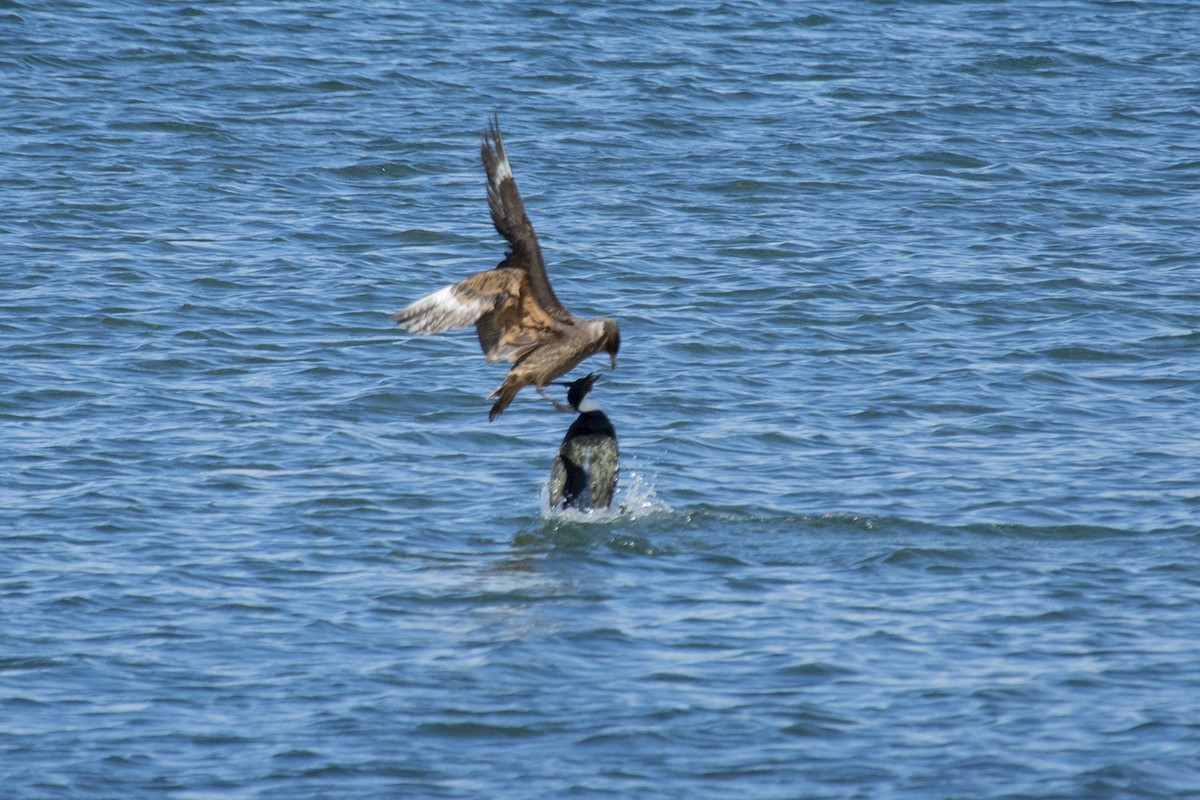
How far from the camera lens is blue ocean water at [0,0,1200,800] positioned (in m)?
6.91

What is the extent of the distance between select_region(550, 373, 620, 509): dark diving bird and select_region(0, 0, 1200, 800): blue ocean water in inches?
8.4

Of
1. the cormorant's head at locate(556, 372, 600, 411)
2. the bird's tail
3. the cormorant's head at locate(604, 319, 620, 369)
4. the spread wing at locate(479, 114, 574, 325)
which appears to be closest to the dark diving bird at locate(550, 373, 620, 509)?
the cormorant's head at locate(556, 372, 600, 411)

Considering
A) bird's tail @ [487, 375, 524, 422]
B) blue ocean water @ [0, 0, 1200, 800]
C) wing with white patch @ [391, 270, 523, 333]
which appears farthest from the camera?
bird's tail @ [487, 375, 524, 422]

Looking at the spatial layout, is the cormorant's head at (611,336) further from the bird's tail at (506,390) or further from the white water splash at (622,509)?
the white water splash at (622,509)

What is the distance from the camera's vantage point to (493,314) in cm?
873

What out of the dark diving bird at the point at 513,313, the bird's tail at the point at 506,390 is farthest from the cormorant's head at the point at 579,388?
the bird's tail at the point at 506,390

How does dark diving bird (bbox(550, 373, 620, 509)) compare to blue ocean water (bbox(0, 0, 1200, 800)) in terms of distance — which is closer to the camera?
blue ocean water (bbox(0, 0, 1200, 800))

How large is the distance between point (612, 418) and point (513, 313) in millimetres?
2330

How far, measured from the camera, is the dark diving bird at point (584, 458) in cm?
919

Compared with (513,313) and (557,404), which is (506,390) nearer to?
(557,404)

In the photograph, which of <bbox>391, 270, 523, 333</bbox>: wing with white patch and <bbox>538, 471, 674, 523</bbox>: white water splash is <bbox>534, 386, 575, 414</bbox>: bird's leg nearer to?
<bbox>391, 270, 523, 333</bbox>: wing with white patch

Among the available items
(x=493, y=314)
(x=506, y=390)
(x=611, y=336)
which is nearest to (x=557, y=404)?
(x=506, y=390)

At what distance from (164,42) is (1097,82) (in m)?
10.1

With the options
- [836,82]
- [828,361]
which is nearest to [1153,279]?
[828,361]
